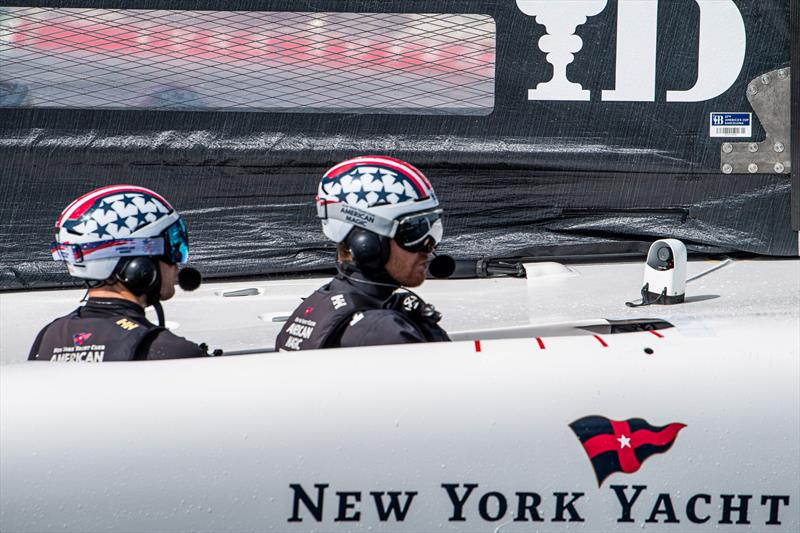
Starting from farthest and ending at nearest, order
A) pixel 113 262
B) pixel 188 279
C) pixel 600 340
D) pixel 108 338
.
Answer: pixel 188 279 → pixel 113 262 → pixel 108 338 → pixel 600 340

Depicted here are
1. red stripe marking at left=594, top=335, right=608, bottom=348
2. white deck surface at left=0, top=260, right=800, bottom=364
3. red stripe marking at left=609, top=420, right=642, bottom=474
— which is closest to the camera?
red stripe marking at left=609, top=420, right=642, bottom=474

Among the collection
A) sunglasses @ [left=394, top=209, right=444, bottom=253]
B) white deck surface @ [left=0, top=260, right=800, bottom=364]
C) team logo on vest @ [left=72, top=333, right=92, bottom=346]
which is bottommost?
white deck surface @ [left=0, top=260, right=800, bottom=364]

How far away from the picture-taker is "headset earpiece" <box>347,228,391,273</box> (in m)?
2.25

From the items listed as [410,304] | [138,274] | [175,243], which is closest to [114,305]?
[138,274]

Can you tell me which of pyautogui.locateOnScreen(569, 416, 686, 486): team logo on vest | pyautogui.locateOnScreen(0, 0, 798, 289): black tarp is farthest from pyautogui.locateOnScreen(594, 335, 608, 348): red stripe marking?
pyautogui.locateOnScreen(0, 0, 798, 289): black tarp

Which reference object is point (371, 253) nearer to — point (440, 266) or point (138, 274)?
point (440, 266)

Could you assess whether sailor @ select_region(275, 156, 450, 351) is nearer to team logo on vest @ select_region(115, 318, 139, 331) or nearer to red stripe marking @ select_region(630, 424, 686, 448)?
team logo on vest @ select_region(115, 318, 139, 331)

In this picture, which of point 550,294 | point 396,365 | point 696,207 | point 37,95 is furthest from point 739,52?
point 37,95

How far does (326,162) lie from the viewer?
3.39 meters

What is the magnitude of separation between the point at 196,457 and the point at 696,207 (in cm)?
214

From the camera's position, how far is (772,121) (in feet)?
11.0

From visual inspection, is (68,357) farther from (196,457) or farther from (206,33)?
(206,33)

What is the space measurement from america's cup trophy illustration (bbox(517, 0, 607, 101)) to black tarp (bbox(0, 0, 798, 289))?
24mm

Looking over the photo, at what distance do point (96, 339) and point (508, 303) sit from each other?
4.08 ft
